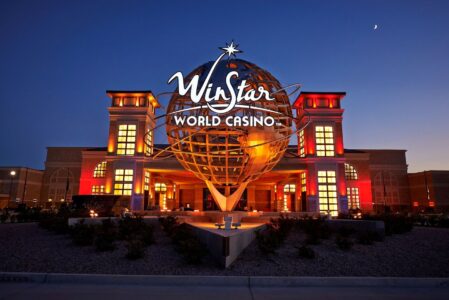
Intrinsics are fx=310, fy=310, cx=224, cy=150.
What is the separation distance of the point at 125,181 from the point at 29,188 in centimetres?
3153

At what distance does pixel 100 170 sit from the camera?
5369cm

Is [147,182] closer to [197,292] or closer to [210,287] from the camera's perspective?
[210,287]

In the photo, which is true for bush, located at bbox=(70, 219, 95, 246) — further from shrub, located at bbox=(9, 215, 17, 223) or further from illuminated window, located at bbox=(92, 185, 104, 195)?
illuminated window, located at bbox=(92, 185, 104, 195)

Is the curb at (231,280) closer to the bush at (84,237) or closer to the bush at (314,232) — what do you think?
the bush at (84,237)

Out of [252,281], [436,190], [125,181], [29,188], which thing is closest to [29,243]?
[252,281]

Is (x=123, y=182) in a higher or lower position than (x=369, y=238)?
higher

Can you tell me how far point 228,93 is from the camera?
62.0 feet

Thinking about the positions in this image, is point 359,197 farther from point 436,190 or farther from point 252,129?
point 252,129

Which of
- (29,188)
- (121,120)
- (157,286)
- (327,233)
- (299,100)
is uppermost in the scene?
(299,100)

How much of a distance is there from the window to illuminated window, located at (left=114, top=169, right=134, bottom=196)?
31.6ft

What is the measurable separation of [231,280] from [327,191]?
127ft

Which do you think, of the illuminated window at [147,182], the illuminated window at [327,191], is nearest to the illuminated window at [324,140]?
the illuminated window at [327,191]

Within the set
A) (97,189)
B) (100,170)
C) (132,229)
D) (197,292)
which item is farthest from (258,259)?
(100,170)

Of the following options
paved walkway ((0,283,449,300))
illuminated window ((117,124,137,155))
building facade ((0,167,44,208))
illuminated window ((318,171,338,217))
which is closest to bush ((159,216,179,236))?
paved walkway ((0,283,449,300))
